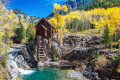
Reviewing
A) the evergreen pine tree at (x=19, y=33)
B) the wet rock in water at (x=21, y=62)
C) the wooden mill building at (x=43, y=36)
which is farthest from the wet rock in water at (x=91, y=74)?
the evergreen pine tree at (x=19, y=33)

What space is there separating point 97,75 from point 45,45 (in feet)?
53.0

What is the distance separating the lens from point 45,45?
2666 cm

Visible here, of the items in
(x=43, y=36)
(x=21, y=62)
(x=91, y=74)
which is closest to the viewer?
(x=91, y=74)

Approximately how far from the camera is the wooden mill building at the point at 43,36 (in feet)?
82.4

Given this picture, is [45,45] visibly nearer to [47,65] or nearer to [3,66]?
[47,65]

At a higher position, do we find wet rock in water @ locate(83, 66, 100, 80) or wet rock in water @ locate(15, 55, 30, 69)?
wet rock in water @ locate(15, 55, 30, 69)

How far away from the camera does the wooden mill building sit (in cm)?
2512

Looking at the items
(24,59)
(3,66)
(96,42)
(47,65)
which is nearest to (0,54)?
(3,66)

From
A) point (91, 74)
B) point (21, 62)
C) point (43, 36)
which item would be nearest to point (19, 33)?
point (43, 36)

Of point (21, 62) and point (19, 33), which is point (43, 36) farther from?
point (19, 33)

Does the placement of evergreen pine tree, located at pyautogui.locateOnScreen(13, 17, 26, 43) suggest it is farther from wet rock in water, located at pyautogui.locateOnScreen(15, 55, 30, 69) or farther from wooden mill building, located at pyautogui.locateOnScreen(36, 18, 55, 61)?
wet rock in water, located at pyautogui.locateOnScreen(15, 55, 30, 69)

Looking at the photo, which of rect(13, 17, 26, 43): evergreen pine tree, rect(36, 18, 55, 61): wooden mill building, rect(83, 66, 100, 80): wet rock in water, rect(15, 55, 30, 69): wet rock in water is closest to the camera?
rect(83, 66, 100, 80): wet rock in water

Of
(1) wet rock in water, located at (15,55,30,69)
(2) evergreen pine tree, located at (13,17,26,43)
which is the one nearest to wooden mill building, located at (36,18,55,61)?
(1) wet rock in water, located at (15,55,30,69)

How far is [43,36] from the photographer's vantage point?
27891 millimetres
